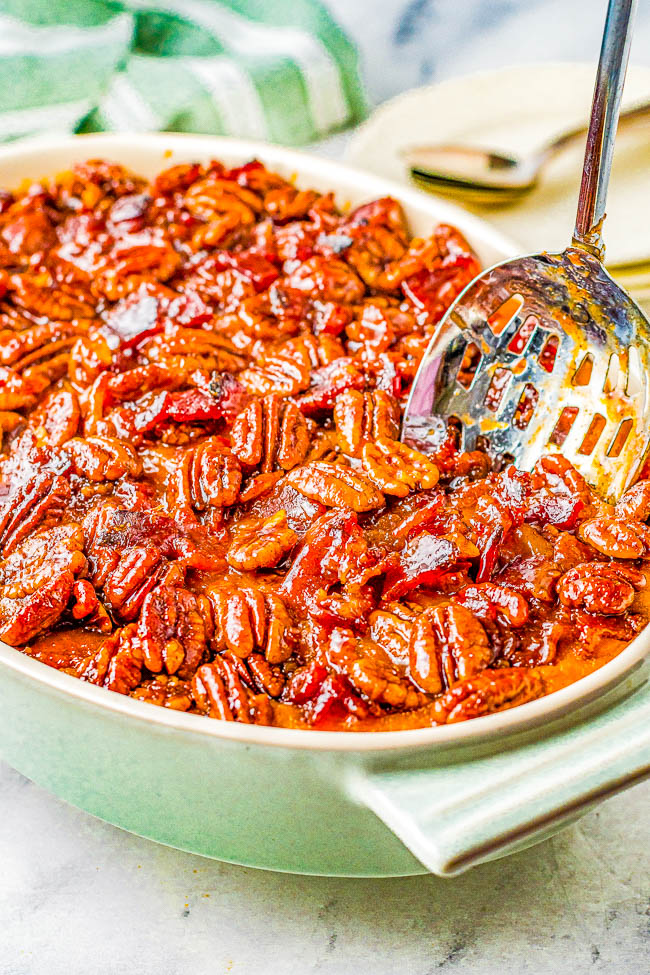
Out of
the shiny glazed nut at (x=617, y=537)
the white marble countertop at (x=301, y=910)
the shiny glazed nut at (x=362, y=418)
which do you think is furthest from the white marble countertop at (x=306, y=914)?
the shiny glazed nut at (x=362, y=418)

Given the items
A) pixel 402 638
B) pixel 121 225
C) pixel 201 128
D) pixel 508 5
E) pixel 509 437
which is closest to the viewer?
pixel 402 638

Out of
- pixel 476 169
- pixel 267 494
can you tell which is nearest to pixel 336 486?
pixel 267 494

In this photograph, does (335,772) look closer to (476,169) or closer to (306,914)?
(306,914)

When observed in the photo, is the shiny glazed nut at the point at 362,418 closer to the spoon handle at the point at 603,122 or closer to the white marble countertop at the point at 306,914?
the spoon handle at the point at 603,122

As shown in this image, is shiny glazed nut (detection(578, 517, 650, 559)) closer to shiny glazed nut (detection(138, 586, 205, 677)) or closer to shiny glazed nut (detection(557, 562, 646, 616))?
shiny glazed nut (detection(557, 562, 646, 616))

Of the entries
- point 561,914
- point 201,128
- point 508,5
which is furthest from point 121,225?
point 508,5

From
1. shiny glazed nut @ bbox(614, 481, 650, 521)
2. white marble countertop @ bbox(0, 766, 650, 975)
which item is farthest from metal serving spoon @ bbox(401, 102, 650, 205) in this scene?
white marble countertop @ bbox(0, 766, 650, 975)

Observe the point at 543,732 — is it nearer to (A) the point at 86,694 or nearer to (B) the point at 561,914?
(B) the point at 561,914
